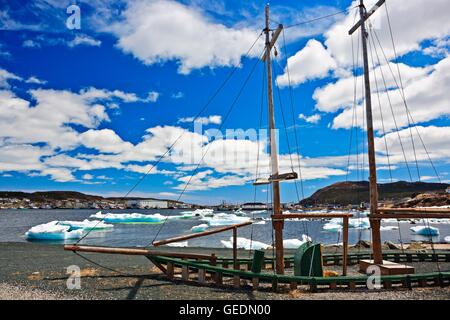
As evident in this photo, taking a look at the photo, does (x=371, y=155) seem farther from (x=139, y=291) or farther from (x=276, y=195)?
(x=139, y=291)

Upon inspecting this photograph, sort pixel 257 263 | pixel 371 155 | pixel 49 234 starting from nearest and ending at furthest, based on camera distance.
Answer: pixel 257 263 < pixel 371 155 < pixel 49 234

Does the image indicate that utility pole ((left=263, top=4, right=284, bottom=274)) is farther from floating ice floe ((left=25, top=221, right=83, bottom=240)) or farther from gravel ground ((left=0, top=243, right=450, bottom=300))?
floating ice floe ((left=25, top=221, right=83, bottom=240))

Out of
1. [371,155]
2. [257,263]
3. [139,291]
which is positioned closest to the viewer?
[139,291]

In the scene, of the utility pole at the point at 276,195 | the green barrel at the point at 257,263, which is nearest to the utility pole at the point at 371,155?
the utility pole at the point at 276,195

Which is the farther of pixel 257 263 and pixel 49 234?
pixel 49 234

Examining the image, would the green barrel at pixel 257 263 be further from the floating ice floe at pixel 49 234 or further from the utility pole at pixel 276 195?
the floating ice floe at pixel 49 234

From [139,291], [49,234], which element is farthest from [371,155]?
[49,234]

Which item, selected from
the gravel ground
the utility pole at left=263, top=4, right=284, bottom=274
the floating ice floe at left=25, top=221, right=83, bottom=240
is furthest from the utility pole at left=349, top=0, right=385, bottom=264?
the floating ice floe at left=25, top=221, right=83, bottom=240
